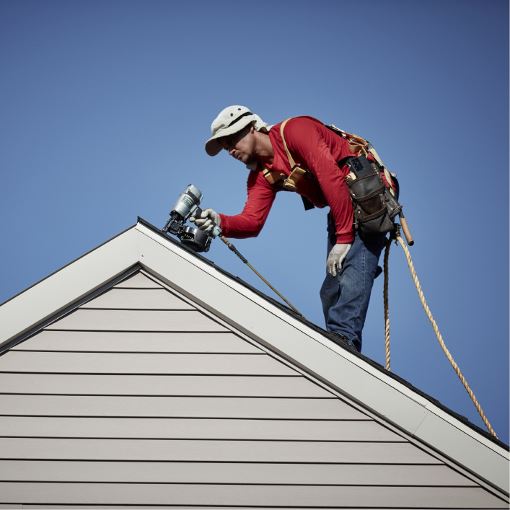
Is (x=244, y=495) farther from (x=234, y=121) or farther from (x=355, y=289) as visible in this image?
(x=234, y=121)

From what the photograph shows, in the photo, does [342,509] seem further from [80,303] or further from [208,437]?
[80,303]

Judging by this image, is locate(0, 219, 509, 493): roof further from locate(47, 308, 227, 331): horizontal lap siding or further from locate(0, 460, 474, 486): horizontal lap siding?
locate(0, 460, 474, 486): horizontal lap siding

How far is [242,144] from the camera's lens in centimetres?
473

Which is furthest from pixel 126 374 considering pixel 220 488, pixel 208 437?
pixel 220 488

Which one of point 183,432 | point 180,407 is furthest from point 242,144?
point 183,432

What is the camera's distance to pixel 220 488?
11.4ft

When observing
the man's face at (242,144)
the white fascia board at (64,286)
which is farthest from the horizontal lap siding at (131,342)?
the man's face at (242,144)

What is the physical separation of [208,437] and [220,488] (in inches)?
11.0

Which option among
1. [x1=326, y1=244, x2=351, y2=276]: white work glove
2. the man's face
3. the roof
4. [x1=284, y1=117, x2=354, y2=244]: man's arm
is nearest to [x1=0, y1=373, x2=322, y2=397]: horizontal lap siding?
the roof

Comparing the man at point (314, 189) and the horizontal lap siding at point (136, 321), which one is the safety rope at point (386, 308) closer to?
the man at point (314, 189)

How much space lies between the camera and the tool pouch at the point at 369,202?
4230mm

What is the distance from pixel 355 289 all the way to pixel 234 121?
1.54 m

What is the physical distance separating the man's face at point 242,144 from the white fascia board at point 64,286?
4.65ft

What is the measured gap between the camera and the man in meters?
4.21
